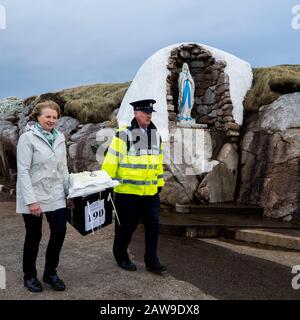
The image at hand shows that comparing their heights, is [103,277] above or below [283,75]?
below

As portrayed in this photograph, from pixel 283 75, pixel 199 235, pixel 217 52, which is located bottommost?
pixel 199 235

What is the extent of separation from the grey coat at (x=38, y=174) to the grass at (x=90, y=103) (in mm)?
9224

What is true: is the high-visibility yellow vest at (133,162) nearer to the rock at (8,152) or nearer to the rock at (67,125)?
the rock at (67,125)

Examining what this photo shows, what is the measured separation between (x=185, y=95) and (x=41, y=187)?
686 cm

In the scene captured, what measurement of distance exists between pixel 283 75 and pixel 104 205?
757cm

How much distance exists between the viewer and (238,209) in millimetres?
7945

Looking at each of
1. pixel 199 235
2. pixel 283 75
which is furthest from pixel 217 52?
pixel 199 235

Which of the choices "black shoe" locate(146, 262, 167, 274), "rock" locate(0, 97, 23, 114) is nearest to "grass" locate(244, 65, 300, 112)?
"black shoe" locate(146, 262, 167, 274)

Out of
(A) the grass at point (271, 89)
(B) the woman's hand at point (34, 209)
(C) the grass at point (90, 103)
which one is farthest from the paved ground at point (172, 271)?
(C) the grass at point (90, 103)

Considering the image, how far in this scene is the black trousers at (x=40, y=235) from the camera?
A: 3.57 m

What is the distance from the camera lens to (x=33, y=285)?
3668 millimetres

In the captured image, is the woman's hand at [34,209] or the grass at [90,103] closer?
the woman's hand at [34,209]

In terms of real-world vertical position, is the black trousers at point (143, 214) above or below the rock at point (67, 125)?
below
